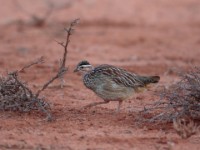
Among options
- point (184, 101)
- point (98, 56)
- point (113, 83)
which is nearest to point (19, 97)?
point (113, 83)

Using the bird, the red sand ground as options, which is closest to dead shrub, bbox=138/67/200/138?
the red sand ground

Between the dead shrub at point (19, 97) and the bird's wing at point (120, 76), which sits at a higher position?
the bird's wing at point (120, 76)

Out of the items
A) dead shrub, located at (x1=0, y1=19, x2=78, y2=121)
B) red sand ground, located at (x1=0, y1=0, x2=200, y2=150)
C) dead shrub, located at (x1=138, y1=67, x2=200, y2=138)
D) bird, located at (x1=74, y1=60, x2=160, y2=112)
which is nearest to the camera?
red sand ground, located at (x1=0, y1=0, x2=200, y2=150)

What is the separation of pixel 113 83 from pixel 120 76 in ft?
0.50

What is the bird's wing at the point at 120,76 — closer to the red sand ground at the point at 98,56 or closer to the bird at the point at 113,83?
the bird at the point at 113,83

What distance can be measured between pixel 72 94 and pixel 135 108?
4.54 feet

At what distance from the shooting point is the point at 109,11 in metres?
19.8

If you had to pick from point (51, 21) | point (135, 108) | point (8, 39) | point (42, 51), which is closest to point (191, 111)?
point (135, 108)

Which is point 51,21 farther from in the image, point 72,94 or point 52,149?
point 52,149

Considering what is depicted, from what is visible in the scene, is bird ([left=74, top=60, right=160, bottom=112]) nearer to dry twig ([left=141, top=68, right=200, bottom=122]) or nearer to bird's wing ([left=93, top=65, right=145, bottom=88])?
bird's wing ([left=93, top=65, right=145, bottom=88])

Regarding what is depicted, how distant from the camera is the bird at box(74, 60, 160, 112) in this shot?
8.95 m

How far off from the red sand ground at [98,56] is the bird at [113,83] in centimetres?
22

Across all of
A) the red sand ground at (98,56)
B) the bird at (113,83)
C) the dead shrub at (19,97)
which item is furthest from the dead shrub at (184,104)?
the dead shrub at (19,97)

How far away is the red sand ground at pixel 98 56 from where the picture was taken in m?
7.68
